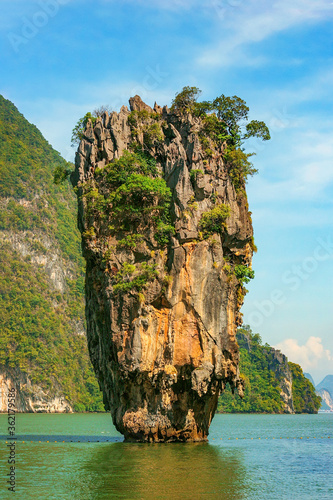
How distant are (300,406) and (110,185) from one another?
86258 millimetres

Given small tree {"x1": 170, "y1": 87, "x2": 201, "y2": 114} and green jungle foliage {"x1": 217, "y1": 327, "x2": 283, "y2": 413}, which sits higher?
small tree {"x1": 170, "y1": 87, "x2": 201, "y2": 114}

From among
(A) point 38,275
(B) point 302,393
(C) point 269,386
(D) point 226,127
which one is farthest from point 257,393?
(D) point 226,127

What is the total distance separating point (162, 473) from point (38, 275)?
89.9 meters

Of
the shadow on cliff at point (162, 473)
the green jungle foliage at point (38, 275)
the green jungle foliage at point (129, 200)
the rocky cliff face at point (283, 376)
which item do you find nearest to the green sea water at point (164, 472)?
the shadow on cliff at point (162, 473)

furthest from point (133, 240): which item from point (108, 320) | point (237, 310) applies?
point (237, 310)

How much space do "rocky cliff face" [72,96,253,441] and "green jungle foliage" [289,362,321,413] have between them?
263 ft

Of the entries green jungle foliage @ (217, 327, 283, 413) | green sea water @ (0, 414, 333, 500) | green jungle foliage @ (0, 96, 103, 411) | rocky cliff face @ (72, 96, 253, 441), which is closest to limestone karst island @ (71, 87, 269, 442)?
rocky cliff face @ (72, 96, 253, 441)

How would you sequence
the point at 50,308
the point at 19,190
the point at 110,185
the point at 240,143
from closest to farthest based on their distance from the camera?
the point at 110,185 < the point at 240,143 < the point at 50,308 < the point at 19,190

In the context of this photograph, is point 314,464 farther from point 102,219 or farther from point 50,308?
point 50,308

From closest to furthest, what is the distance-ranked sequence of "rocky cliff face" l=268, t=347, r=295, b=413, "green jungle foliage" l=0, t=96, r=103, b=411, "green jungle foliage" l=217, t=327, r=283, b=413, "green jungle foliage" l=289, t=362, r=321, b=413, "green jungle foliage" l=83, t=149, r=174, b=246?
"green jungle foliage" l=83, t=149, r=174, b=246 < "green jungle foliage" l=0, t=96, r=103, b=411 < "green jungle foliage" l=217, t=327, r=283, b=413 < "rocky cliff face" l=268, t=347, r=295, b=413 < "green jungle foliage" l=289, t=362, r=321, b=413

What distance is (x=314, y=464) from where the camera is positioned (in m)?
22.4

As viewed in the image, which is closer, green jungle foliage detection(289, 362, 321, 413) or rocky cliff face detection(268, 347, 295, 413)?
rocky cliff face detection(268, 347, 295, 413)

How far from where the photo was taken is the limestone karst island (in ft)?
81.4

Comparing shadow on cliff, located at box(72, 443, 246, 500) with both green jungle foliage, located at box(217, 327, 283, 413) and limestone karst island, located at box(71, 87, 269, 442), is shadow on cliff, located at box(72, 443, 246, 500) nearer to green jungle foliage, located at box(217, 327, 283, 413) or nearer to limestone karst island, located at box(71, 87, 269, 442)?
limestone karst island, located at box(71, 87, 269, 442)
